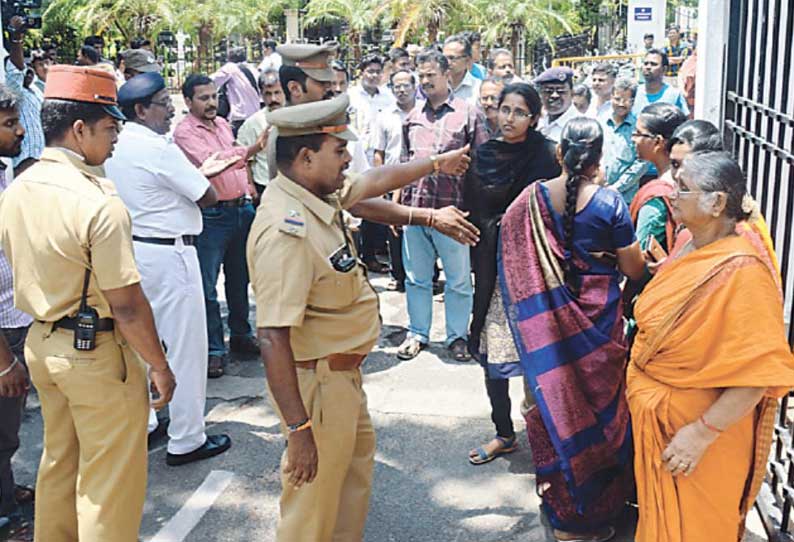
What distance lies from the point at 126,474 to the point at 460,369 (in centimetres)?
299

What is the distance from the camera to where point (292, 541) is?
10.0 ft

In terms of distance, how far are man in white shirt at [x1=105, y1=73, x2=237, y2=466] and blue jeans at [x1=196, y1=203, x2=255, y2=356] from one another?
1060 mm

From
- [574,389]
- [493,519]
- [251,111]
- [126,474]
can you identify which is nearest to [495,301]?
[574,389]

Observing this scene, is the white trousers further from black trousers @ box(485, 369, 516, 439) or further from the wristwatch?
the wristwatch

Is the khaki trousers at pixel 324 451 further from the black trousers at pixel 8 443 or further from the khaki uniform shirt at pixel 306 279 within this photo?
the black trousers at pixel 8 443

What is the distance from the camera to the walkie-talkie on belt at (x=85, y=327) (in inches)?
122

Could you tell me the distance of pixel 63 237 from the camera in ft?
9.93

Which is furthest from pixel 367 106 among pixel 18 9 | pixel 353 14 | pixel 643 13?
pixel 353 14

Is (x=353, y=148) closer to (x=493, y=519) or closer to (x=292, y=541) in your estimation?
(x=493, y=519)

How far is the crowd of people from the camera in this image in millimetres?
2857

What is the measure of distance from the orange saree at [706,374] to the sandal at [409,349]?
3044 millimetres

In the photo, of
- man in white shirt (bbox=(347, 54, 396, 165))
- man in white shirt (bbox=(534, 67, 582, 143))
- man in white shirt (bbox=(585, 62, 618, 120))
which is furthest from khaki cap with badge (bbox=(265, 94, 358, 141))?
man in white shirt (bbox=(347, 54, 396, 165))

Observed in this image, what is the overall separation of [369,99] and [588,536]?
21.7 ft

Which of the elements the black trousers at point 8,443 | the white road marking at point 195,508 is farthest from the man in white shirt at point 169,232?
the black trousers at point 8,443
